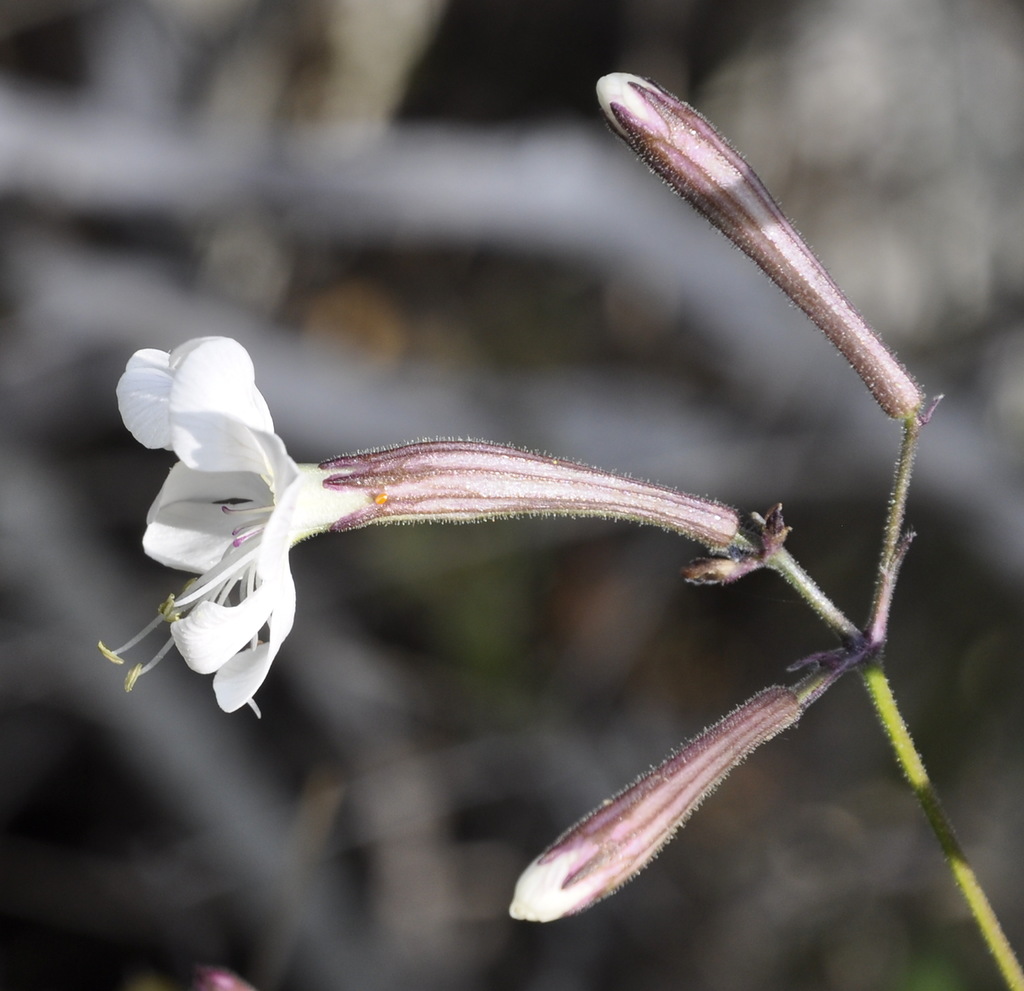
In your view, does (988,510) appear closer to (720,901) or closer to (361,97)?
(720,901)

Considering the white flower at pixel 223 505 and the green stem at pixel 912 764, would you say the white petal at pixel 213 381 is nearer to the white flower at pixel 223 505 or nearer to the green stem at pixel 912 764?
the white flower at pixel 223 505

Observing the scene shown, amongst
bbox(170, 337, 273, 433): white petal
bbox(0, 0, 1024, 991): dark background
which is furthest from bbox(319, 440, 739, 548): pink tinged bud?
bbox(0, 0, 1024, 991): dark background

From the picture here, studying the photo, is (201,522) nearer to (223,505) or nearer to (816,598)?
(223,505)

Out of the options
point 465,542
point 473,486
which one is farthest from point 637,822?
point 465,542

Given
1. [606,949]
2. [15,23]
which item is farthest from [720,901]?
[15,23]

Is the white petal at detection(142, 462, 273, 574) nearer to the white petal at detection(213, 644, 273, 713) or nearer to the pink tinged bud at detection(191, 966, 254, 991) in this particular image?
the white petal at detection(213, 644, 273, 713)
